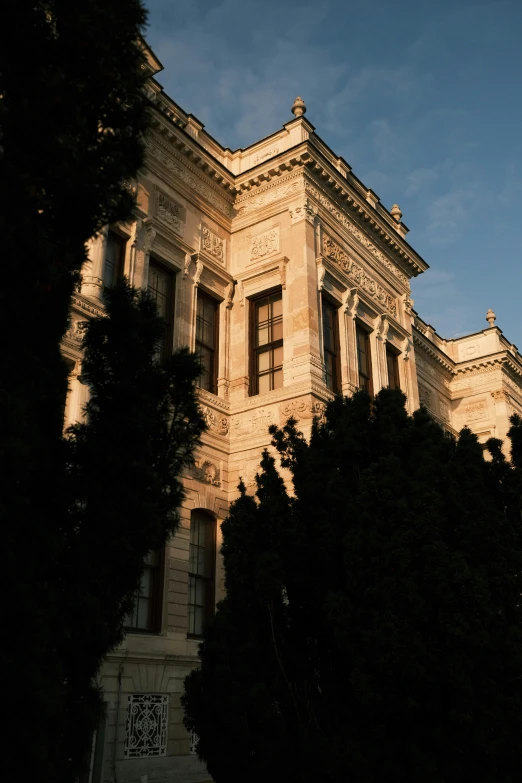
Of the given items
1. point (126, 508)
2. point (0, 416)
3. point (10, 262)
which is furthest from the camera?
point (126, 508)

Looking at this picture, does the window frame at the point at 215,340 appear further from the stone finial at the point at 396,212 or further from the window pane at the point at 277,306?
the stone finial at the point at 396,212

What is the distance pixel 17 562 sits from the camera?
466 cm

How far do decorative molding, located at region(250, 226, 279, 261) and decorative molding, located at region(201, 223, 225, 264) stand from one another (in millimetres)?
700

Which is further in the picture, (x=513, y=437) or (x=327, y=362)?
(x=327, y=362)

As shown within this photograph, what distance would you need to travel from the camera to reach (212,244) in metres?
17.0

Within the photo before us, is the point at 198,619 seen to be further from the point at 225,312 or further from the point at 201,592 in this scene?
the point at 225,312

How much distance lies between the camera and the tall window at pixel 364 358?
17.9 metres

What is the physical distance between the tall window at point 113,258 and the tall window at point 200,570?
15.3 ft

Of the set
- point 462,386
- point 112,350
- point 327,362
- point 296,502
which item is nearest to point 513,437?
point 296,502

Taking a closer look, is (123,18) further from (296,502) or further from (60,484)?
(296,502)

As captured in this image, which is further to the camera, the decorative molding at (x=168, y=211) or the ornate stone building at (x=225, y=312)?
the decorative molding at (x=168, y=211)

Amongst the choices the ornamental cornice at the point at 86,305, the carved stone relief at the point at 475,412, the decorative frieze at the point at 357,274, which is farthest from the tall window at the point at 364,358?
the carved stone relief at the point at 475,412

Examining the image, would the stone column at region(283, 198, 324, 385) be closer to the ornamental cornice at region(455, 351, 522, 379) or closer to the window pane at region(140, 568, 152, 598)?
the window pane at region(140, 568, 152, 598)

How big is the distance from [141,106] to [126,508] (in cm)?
320
